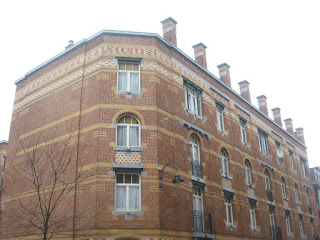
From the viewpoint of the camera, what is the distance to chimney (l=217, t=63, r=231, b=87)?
28233mm

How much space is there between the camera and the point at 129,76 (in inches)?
784

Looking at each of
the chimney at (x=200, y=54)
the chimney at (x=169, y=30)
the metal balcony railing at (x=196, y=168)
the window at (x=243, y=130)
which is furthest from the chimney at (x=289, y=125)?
the chimney at (x=169, y=30)

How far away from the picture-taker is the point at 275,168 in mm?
31391

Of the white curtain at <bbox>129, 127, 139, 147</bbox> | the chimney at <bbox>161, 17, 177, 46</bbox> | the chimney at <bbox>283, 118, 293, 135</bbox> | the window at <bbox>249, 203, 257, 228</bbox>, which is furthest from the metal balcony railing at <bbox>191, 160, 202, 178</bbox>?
the chimney at <bbox>283, 118, 293, 135</bbox>

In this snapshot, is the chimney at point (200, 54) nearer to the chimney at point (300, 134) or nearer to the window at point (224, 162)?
the window at point (224, 162)

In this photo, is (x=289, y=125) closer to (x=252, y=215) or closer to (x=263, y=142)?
(x=263, y=142)

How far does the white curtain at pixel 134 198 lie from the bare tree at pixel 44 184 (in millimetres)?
2237

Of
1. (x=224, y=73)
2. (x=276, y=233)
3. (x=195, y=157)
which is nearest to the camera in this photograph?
(x=195, y=157)

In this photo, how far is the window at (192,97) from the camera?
22516 mm

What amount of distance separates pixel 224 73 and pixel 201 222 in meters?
12.5

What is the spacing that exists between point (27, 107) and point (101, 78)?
21.8 feet

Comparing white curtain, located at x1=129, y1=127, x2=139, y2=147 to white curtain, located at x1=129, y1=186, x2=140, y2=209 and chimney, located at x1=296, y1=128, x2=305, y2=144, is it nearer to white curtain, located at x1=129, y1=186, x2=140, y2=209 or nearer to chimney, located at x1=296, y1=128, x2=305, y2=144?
white curtain, located at x1=129, y1=186, x2=140, y2=209

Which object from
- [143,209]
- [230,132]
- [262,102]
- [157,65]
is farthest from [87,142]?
[262,102]

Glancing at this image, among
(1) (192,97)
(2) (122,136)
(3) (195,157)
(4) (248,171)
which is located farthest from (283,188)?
(2) (122,136)
